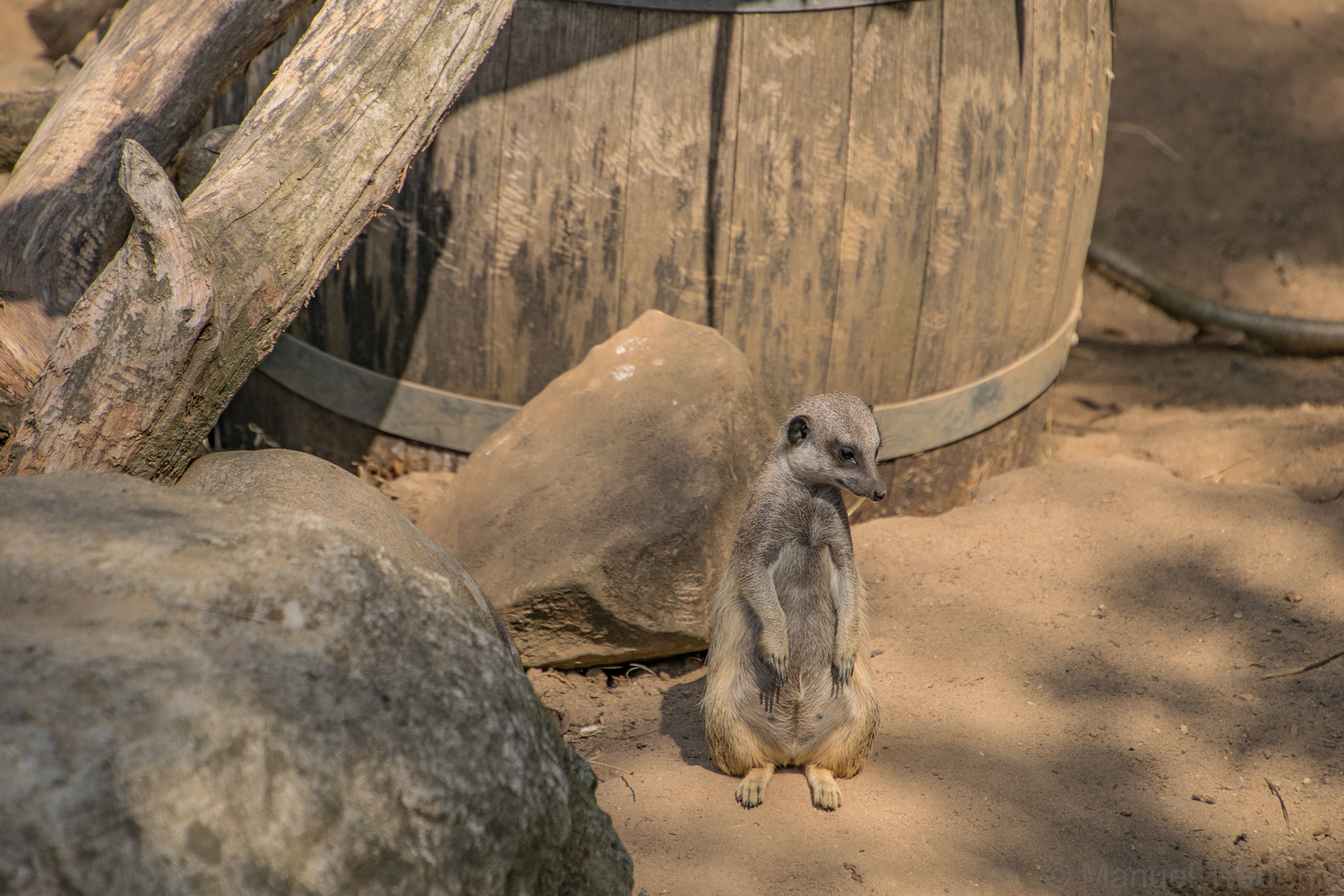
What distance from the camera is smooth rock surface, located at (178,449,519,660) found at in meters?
2.27

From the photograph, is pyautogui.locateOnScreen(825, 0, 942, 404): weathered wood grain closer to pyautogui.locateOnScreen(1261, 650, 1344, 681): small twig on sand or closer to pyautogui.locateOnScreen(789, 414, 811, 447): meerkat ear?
pyautogui.locateOnScreen(789, 414, 811, 447): meerkat ear

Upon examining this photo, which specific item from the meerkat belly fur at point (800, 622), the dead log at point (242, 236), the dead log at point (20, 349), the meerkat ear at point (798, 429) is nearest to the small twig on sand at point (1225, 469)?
the meerkat belly fur at point (800, 622)

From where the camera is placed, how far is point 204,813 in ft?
3.72

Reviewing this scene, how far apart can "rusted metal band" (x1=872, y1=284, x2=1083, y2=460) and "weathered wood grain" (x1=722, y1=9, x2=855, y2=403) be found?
0.32 meters

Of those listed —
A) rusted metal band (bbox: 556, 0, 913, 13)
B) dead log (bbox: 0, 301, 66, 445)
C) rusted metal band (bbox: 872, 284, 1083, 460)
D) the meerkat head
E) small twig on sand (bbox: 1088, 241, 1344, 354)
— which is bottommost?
small twig on sand (bbox: 1088, 241, 1344, 354)

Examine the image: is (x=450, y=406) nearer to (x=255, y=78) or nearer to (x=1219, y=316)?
(x=255, y=78)

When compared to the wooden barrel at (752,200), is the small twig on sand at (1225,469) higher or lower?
lower

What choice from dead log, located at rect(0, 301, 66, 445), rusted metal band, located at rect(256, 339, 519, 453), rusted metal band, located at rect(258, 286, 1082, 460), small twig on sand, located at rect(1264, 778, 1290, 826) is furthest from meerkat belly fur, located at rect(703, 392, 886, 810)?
dead log, located at rect(0, 301, 66, 445)

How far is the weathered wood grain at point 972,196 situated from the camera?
3.04 m

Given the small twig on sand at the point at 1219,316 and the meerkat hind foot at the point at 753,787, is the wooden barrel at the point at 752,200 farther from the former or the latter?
the small twig on sand at the point at 1219,316

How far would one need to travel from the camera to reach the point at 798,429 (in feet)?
7.65

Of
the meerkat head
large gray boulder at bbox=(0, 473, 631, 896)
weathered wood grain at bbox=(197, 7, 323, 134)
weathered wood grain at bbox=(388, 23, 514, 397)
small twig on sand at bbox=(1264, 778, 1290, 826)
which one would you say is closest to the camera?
large gray boulder at bbox=(0, 473, 631, 896)

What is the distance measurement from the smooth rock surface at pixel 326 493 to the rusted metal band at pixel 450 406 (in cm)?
80

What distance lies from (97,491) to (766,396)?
6.28 ft
